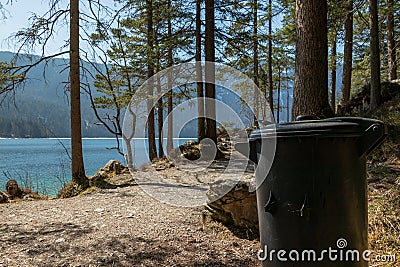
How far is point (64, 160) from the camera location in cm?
830

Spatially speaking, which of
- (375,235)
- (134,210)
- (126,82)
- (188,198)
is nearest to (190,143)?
(126,82)

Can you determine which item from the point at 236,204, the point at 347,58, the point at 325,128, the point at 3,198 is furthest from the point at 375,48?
the point at 3,198

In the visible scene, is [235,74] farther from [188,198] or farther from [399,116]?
[188,198]

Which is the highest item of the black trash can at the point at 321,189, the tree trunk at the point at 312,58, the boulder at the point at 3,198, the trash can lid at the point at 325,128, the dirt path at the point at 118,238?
the tree trunk at the point at 312,58

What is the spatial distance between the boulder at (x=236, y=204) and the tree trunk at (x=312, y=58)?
1391 millimetres

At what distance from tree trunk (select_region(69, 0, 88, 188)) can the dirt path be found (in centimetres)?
179

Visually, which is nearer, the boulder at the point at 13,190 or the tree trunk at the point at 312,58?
the tree trunk at the point at 312,58

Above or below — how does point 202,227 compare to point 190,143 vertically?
below

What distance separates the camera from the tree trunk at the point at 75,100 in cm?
580

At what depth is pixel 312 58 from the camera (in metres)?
3.43

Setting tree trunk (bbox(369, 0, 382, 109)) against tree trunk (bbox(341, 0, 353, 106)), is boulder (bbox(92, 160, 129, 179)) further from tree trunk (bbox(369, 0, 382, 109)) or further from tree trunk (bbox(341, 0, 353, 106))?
tree trunk (bbox(341, 0, 353, 106))

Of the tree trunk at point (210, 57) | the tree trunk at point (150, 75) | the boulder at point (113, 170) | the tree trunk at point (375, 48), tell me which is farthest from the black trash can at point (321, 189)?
the tree trunk at point (375, 48)

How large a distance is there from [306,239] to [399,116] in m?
5.44

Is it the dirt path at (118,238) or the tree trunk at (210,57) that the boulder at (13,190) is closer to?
the dirt path at (118,238)
